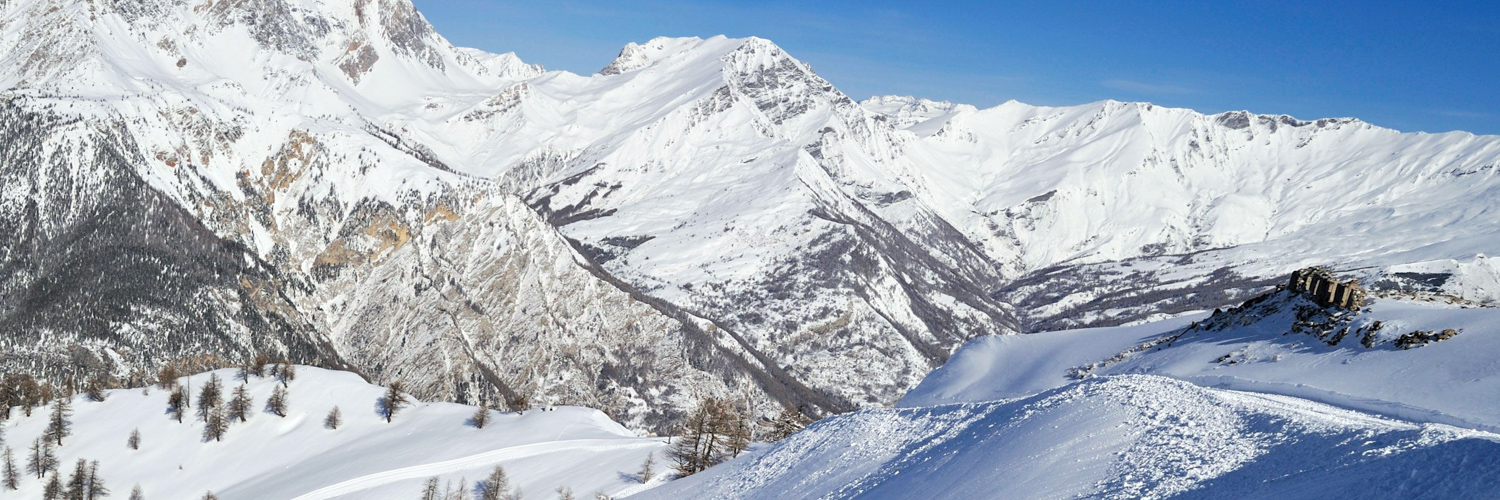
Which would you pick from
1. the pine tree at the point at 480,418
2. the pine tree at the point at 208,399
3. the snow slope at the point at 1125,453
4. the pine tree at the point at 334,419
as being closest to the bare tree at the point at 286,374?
the pine tree at the point at 208,399

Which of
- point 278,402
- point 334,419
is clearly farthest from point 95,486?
point 334,419

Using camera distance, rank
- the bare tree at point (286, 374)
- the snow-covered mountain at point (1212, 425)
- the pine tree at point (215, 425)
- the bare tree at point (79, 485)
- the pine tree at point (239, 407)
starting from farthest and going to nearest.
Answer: the bare tree at point (286, 374), the pine tree at point (239, 407), the pine tree at point (215, 425), the bare tree at point (79, 485), the snow-covered mountain at point (1212, 425)

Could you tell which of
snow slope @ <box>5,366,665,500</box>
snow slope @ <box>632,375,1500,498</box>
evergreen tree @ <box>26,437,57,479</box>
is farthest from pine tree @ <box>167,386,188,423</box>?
snow slope @ <box>632,375,1500,498</box>

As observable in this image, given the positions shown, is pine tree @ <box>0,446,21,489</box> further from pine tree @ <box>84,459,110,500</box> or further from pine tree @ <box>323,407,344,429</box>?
pine tree @ <box>323,407,344,429</box>

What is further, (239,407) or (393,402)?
(393,402)

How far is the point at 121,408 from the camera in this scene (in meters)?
149

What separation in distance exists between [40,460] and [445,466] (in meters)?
56.0

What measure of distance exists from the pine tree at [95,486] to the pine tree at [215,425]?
1239 cm

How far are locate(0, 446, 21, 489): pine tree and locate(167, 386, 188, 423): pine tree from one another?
18.0 meters

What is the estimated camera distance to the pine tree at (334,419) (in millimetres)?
143125

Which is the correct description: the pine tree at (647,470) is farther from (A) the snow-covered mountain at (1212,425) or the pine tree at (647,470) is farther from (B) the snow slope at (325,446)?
(A) the snow-covered mountain at (1212,425)

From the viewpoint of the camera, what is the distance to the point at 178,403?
5778 inches

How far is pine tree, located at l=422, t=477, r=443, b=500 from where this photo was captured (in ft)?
356

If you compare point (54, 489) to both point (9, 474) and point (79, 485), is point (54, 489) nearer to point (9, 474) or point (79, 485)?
point (79, 485)
